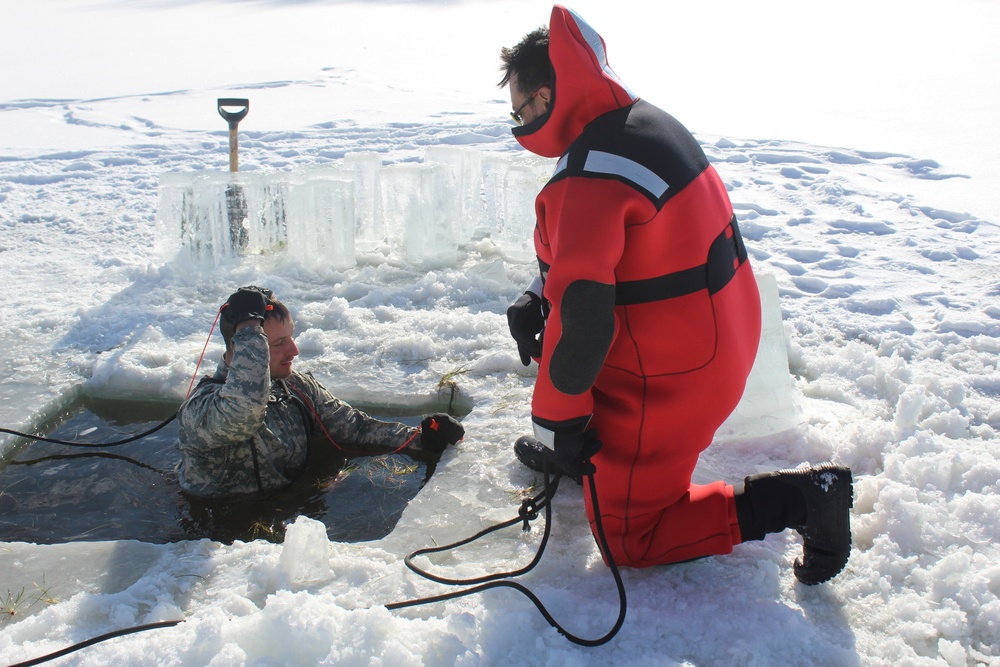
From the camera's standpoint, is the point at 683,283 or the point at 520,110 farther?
the point at 520,110

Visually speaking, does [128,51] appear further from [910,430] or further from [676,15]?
[910,430]

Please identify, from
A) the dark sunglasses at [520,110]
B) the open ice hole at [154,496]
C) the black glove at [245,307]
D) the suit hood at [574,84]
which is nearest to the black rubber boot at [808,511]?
the suit hood at [574,84]

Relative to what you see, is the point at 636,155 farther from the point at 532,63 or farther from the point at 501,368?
the point at 501,368

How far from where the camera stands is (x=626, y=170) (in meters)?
2.18

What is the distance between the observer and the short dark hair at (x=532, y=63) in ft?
7.84

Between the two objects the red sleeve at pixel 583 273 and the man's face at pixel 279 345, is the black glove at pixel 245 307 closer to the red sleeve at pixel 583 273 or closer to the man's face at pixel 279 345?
the man's face at pixel 279 345

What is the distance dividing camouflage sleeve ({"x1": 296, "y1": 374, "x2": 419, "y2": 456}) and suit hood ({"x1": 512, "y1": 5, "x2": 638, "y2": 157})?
1742mm

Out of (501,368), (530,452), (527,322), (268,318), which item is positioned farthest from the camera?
(501,368)

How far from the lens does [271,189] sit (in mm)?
5555

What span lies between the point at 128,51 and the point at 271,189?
62.4ft

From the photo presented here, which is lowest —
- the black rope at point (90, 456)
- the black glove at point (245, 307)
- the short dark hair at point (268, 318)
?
the black rope at point (90, 456)

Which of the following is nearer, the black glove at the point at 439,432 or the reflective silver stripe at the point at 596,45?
the reflective silver stripe at the point at 596,45

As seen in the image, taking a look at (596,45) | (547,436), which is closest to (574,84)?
(596,45)

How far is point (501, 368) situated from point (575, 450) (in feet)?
6.09
